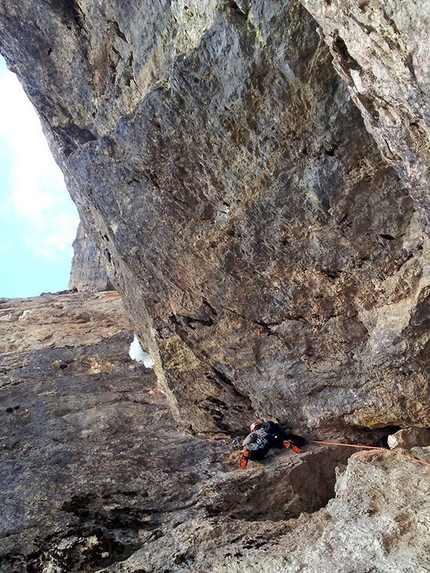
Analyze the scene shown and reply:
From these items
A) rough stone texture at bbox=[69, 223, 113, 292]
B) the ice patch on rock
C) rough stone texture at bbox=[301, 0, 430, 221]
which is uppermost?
rough stone texture at bbox=[69, 223, 113, 292]

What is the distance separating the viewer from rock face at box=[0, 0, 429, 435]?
261 inches

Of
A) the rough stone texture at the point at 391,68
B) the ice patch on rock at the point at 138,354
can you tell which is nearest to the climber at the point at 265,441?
the ice patch on rock at the point at 138,354

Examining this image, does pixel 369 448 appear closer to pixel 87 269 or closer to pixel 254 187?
pixel 254 187

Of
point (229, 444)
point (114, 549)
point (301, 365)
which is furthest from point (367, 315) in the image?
point (114, 549)

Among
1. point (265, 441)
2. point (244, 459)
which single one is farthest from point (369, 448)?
point (244, 459)

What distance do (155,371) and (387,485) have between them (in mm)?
7401

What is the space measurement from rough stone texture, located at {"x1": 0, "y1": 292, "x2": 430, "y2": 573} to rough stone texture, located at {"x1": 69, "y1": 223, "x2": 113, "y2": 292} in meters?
8.08

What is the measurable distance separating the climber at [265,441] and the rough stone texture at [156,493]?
200 millimetres

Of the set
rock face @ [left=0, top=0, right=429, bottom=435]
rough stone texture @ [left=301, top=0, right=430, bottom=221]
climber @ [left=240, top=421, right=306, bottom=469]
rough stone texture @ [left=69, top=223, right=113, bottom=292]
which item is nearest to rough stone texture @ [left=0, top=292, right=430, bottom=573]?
climber @ [left=240, top=421, right=306, bottom=469]

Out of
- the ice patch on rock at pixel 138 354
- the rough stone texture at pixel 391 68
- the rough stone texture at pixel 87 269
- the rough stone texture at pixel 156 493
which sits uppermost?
the rough stone texture at pixel 87 269

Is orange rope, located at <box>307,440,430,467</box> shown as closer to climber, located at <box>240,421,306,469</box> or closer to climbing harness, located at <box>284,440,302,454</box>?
climber, located at <box>240,421,306,469</box>

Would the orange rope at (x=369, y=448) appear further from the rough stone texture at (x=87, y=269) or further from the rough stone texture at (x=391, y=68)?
the rough stone texture at (x=87, y=269)

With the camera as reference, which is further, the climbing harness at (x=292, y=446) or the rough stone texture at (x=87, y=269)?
the rough stone texture at (x=87, y=269)

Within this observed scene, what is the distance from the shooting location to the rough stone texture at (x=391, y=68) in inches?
172
